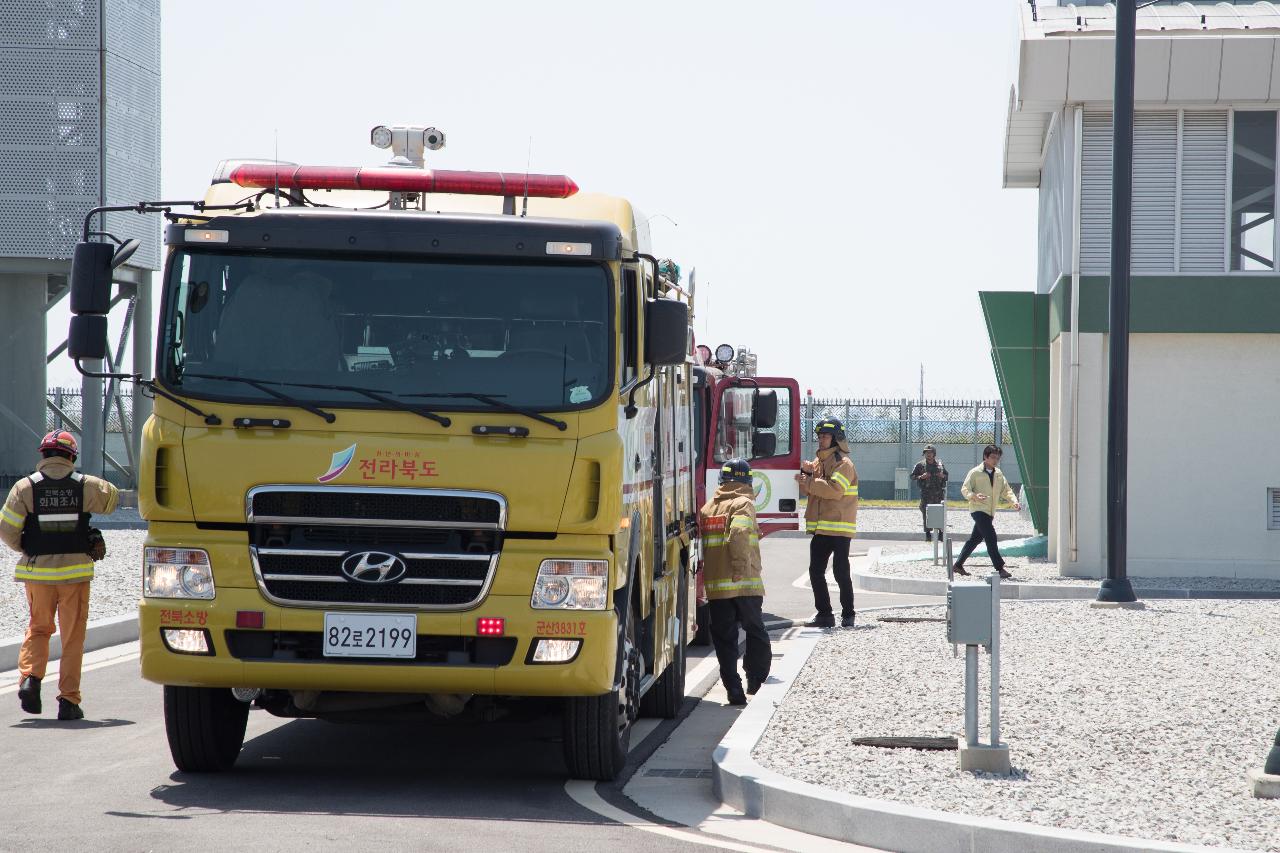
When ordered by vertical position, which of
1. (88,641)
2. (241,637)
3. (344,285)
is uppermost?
(344,285)

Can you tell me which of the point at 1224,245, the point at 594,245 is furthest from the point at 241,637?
the point at 1224,245

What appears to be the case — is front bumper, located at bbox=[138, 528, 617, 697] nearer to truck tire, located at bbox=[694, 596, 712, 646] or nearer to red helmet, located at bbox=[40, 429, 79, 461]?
red helmet, located at bbox=[40, 429, 79, 461]

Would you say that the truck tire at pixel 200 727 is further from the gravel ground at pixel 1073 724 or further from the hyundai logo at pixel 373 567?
the gravel ground at pixel 1073 724

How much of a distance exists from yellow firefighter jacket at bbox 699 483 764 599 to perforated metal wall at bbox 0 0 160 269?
24895mm

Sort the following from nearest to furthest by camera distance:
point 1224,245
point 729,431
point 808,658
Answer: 1. point 808,658
2. point 729,431
3. point 1224,245

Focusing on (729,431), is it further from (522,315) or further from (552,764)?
(522,315)

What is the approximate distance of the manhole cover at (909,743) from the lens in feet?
29.2

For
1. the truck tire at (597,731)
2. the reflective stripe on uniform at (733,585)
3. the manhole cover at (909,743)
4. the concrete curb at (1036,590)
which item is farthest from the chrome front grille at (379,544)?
the concrete curb at (1036,590)

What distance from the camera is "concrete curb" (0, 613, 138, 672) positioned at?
43.0ft

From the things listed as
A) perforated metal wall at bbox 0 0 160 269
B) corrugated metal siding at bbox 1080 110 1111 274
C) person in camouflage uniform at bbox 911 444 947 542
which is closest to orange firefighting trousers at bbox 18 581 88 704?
corrugated metal siding at bbox 1080 110 1111 274

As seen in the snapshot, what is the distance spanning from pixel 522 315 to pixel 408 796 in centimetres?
239

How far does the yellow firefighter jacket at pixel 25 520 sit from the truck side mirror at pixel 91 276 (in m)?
2.67

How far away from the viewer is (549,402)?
8.07m

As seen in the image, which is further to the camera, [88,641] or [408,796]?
[88,641]
